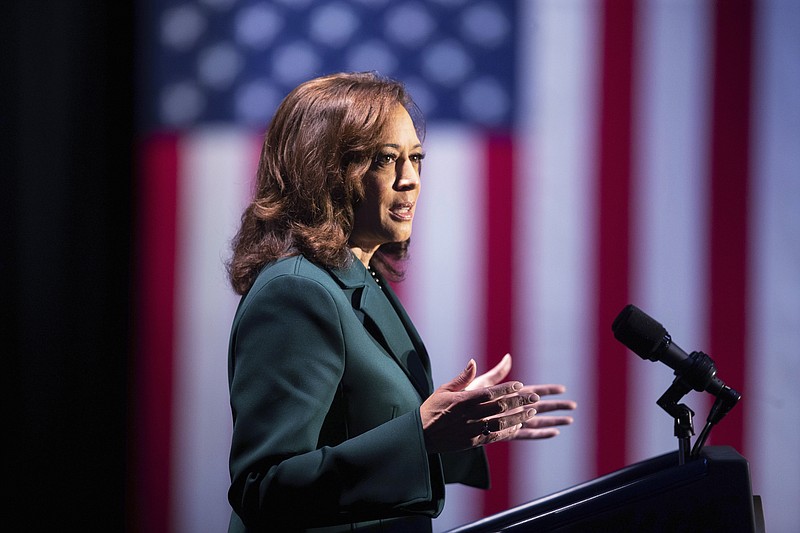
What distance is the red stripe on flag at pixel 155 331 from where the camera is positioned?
2.38m

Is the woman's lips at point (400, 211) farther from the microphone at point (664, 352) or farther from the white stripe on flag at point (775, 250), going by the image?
the white stripe on flag at point (775, 250)

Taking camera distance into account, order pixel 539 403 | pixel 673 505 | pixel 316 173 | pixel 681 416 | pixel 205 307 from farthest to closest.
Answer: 1. pixel 205 307
2. pixel 539 403
3. pixel 316 173
4. pixel 681 416
5. pixel 673 505

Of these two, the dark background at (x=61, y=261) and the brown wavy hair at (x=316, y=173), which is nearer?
the brown wavy hair at (x=316, y=173)

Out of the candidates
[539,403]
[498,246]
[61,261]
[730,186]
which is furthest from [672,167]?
[61,261]

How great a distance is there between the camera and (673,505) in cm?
101

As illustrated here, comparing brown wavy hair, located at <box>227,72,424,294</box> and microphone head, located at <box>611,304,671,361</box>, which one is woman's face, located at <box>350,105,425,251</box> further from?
microphone head, located at <box>611,304,671,361</box>

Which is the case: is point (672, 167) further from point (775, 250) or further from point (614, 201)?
point (775, 250)

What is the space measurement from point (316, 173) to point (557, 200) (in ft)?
3.84

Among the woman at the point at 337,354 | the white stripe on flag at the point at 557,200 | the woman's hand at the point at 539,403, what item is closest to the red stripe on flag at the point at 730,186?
the white stripe on flag at the point at 557,200

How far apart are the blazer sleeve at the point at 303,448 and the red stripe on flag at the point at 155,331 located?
1.34 metres

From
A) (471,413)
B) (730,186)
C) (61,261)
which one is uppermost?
(730,186)

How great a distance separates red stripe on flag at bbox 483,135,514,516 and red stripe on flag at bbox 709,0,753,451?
1.93 ft

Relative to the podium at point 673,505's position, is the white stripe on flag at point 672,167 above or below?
above

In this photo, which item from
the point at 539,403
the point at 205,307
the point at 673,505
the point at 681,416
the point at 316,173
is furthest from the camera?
the point at 205,307
